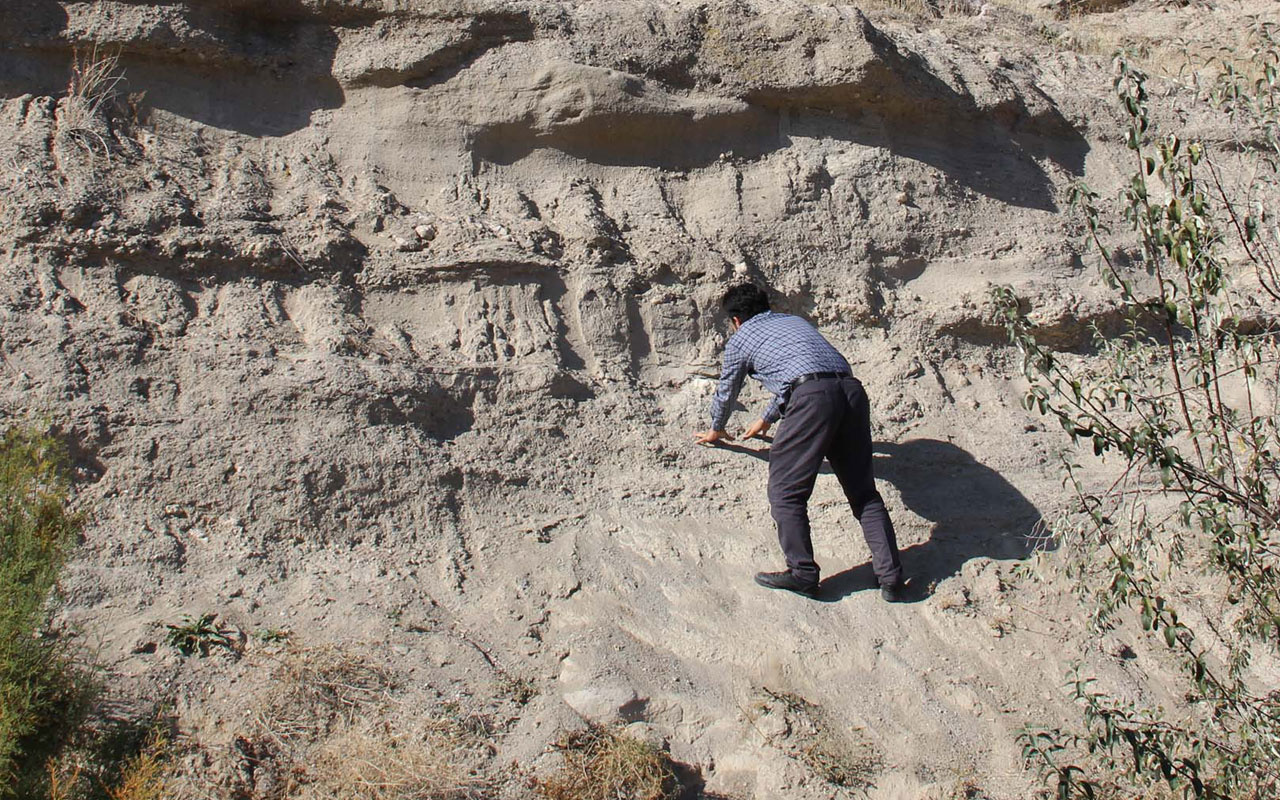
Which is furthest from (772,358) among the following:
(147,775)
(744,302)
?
(147,775)

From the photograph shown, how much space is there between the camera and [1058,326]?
6.25 metres

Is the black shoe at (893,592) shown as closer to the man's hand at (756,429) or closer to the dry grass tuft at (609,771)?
the man's hand at (756,429)

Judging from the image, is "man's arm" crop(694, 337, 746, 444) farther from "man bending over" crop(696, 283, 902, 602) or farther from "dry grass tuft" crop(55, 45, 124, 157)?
"dry grass tuft" crop(55, 45, 124, 157)

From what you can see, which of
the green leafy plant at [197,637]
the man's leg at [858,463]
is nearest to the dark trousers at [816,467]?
the man's leg at [858,463]

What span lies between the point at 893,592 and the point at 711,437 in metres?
1.09

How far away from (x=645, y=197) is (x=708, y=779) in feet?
11.2

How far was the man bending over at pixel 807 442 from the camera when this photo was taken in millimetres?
4621

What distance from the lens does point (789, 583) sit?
462cm

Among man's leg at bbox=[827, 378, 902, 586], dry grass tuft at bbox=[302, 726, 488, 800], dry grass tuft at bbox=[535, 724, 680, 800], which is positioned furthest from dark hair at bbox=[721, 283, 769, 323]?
dry grass tuft at bbox=[302, 726, 488, 800]

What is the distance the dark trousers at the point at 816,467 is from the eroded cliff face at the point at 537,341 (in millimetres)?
225

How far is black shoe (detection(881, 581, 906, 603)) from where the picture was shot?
4.63 m

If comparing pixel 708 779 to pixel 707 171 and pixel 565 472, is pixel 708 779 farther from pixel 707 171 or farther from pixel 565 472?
pixel 707 171

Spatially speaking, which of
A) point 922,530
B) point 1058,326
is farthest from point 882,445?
point 1058,326

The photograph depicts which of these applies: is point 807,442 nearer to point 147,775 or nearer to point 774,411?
point 774,411
